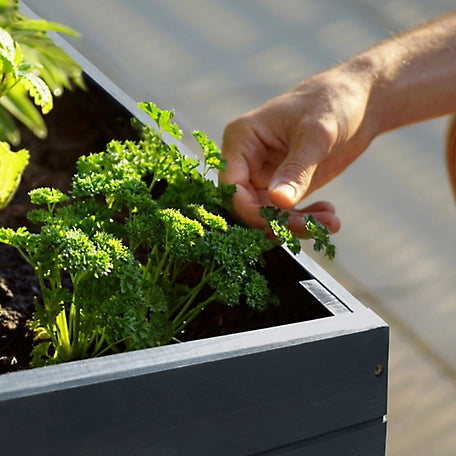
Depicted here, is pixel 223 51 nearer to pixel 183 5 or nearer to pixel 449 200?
pixel 183 5

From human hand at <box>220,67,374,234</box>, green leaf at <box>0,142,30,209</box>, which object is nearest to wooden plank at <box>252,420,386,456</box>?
human hand at <box>220,67,374,234</box>

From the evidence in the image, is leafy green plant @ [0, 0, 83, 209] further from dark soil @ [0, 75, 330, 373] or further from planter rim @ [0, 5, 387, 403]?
planter rim @ [0, 5, 387, 403]

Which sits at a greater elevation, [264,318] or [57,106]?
[57,106]

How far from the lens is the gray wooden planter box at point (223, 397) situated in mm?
792

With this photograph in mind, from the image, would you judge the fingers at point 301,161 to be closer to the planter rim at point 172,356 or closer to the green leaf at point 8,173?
the planter rim at point 172,356

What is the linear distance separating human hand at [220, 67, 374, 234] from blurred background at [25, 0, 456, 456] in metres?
0.88

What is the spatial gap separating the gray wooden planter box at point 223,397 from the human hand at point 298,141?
0.24m

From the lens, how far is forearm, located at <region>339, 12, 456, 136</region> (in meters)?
1.61

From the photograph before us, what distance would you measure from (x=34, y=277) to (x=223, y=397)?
61cm

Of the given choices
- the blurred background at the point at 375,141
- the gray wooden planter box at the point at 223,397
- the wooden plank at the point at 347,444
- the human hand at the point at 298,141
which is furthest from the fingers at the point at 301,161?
the blurred background at the point at 375,141

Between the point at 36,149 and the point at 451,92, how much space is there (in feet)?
2.71

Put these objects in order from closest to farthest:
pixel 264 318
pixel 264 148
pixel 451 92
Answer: pixel 264 318, pixel 264 148, pixel 451 92

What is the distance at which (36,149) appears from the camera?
65.9 inches

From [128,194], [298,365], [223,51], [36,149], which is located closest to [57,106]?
[36,149]
